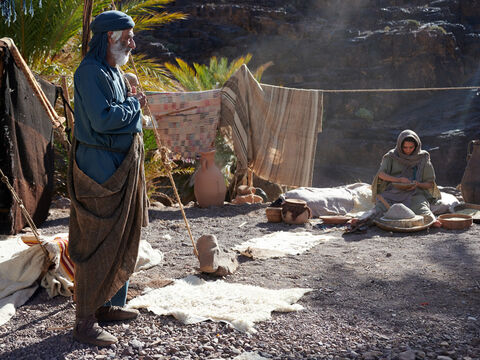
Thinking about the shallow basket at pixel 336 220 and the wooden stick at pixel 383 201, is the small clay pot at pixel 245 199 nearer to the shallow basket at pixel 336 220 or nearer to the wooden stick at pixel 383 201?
the shallow basket at pixel 336 220

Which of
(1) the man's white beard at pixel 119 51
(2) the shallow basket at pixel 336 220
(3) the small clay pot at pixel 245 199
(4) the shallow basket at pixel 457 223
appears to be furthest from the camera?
(3) the small clay pot at pixel 245 199

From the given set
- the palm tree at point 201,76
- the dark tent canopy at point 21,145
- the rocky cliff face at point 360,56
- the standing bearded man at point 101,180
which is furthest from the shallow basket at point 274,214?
the rocky cliff face at point 360,56

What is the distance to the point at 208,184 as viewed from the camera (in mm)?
7680

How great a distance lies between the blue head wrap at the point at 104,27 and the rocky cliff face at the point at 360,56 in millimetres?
17021

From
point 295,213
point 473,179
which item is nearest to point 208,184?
point 295,213

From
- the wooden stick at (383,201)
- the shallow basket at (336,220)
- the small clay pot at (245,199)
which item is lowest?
the small clay pot at (245,199)

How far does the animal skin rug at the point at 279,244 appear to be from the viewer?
471 cm

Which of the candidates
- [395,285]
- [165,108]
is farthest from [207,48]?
[395,285]

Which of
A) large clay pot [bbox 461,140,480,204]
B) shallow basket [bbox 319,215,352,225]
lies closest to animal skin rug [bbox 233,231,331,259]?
shallow basket [bbox 319,215,352,225]

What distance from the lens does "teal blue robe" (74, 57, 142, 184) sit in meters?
2.52

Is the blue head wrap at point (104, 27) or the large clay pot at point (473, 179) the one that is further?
the large clay pot at point (473, 179)

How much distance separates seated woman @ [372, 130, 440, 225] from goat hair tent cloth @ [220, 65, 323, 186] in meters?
1.62

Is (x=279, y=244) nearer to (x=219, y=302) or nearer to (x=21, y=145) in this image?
(x=219, y=302)

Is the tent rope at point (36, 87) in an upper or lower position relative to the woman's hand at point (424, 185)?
upper
